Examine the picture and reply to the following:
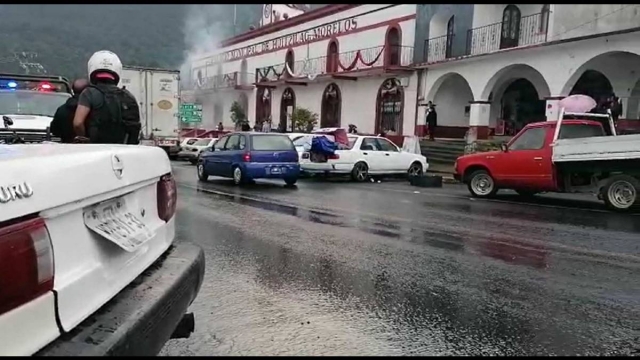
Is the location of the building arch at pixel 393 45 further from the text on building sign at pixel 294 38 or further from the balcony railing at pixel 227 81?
the balcony railing at pixel 227 81

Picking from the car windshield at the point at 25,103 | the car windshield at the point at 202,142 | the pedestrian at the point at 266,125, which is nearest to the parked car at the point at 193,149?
the car windshield at the point at 202,142

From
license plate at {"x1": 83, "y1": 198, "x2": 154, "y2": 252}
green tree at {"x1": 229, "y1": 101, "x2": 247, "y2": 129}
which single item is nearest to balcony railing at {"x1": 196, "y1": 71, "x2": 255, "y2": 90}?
green tree at {"x1": 229, "y1": 101, "x2": 247, "y2": 129}

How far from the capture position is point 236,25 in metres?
53.8

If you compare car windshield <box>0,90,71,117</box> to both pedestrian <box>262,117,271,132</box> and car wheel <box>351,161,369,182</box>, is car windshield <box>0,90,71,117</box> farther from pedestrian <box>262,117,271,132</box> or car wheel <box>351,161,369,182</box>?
pedestrian <box>262,117,271,132</box>

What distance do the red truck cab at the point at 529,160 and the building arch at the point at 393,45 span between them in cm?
1503

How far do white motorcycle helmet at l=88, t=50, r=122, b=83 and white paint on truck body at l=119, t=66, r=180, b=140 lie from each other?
1835cm

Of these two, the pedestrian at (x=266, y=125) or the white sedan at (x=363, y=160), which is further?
the pedestrian at (x=266, y=125)

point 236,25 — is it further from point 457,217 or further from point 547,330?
point 547,330

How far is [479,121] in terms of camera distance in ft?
76.3

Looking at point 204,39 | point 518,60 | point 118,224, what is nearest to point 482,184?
point 518,60

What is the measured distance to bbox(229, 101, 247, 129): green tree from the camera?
134 ft

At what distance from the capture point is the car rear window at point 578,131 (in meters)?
12.2

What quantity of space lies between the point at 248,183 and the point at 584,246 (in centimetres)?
1011

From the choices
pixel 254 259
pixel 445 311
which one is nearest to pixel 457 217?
pixel 254 259
